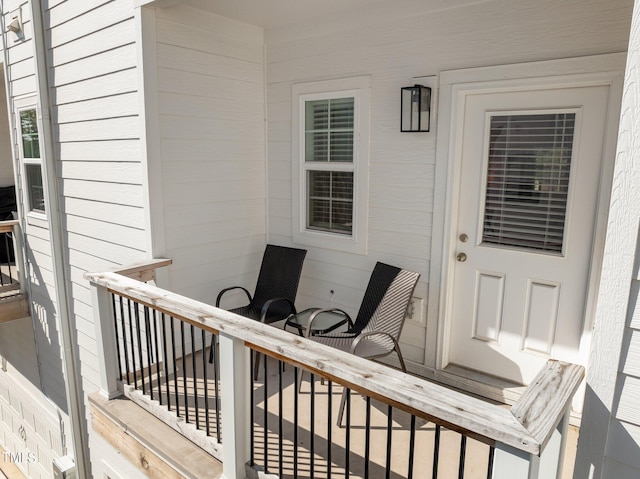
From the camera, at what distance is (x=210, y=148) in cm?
362

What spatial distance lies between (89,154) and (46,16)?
1.38m

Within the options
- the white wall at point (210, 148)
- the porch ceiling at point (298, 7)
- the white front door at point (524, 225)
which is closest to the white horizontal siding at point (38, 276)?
the white wall at point (210, 148)

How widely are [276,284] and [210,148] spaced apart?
1.22 metres

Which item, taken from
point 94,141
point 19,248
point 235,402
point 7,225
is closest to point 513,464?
point 235,402

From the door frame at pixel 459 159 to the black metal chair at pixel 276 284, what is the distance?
111 cm

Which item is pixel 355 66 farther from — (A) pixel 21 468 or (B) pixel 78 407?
(A) pixel 21 468

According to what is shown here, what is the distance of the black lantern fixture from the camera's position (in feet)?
9.71

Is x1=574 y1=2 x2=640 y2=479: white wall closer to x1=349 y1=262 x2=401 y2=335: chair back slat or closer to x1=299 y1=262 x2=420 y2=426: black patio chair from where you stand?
x1=299 y1=262 x2=420 y2=426: black patio chair

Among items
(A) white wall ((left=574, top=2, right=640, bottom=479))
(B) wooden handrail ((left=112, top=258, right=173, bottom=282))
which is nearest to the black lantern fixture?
(A) white wall ((left=574, top=2, right=640, bottom=479))

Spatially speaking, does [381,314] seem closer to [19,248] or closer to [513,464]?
[513,464]

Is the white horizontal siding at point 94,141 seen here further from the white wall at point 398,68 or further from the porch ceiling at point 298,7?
the white wall at point 398,68

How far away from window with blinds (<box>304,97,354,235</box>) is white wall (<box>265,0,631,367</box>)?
0.64ft

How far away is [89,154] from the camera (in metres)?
3.88

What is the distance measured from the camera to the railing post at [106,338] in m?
2.83
